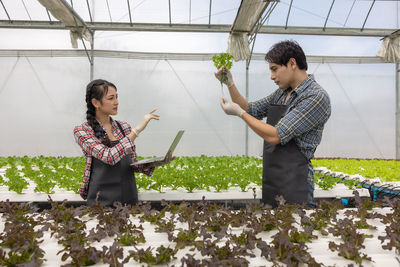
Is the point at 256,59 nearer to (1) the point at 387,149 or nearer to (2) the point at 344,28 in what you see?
(2) the point at 344,28

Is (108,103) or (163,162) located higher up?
(108,103)

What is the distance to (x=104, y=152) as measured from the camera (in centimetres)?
225

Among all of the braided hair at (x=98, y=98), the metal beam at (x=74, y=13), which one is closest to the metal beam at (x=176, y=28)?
the metal beam at (x=74, y=13)

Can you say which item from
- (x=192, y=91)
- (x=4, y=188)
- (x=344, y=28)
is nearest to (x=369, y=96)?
(x=344, y=28)

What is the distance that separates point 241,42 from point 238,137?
3403 millimetres

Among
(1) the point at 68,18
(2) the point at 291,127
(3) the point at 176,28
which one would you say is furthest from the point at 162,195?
(3) the point at 176,28

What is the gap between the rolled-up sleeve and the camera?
2094mm

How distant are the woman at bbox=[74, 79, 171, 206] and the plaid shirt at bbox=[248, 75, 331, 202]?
1.08m

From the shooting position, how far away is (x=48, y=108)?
10.8 metres

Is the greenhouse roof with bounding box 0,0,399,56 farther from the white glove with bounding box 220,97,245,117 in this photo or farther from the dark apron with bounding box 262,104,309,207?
the dark apron with bounding box 262,104,309,207

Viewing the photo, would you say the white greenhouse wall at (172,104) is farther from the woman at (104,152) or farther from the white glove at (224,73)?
the woman at (104,152)

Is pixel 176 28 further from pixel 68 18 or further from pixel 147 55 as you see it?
pixel 68 18

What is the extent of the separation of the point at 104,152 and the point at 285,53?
1483 millimetres

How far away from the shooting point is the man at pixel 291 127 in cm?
212
